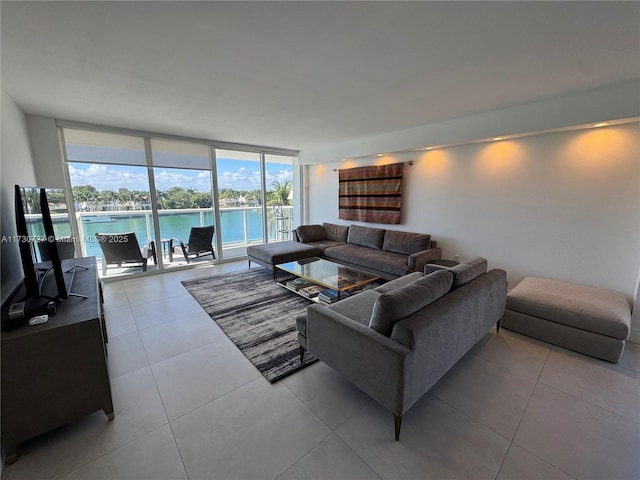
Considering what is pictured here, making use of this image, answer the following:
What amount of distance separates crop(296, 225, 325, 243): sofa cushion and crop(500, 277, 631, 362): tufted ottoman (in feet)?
11.4

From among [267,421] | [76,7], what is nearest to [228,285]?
[267,421]

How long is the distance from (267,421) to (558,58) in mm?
3222

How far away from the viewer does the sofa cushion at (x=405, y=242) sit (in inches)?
160

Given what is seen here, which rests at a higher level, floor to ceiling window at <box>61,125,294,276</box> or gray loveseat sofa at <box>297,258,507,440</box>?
floor to ceiling window at <box>61,125,294,276</box>

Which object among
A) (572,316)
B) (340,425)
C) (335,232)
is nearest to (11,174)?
(340,425)

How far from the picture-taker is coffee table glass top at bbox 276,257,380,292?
313 centimetres

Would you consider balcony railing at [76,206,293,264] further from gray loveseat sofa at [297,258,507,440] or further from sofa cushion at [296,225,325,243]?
gray loveseat sofa at [297,258,507,440]

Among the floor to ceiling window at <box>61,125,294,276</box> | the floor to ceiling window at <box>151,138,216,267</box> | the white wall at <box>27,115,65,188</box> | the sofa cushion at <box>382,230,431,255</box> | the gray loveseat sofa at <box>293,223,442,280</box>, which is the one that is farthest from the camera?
the floor to ceiling window at <box>151,138,216,267</box>

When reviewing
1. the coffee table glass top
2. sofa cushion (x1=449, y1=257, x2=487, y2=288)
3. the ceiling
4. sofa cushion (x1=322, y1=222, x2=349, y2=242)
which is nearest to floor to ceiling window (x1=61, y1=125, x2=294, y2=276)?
Result: the ceiling

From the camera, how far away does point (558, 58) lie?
1.88 m

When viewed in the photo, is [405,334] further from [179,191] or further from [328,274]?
[179,191]

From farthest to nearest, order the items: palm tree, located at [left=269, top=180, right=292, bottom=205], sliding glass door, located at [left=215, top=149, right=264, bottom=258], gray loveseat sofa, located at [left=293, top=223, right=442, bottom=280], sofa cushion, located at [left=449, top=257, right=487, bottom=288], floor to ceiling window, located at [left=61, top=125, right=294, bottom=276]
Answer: palm tree, located at [left=269, top=180, right=292, bottom=205]
sliding glass door, located at [left=215, top=149, right=264, bottom=258]
floor to ceiling window, located at [left=61, top=125, right=294, bottom=276]
gray loveseat sofa, located at [left=293, top=223, right=442, bottom=280]
sofa cushion, located at [left=449, top=257, right=487, bottom=288]

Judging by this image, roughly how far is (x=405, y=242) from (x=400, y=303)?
283 centimetres

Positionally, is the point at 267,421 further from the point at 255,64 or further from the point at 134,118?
the point at 134,118
